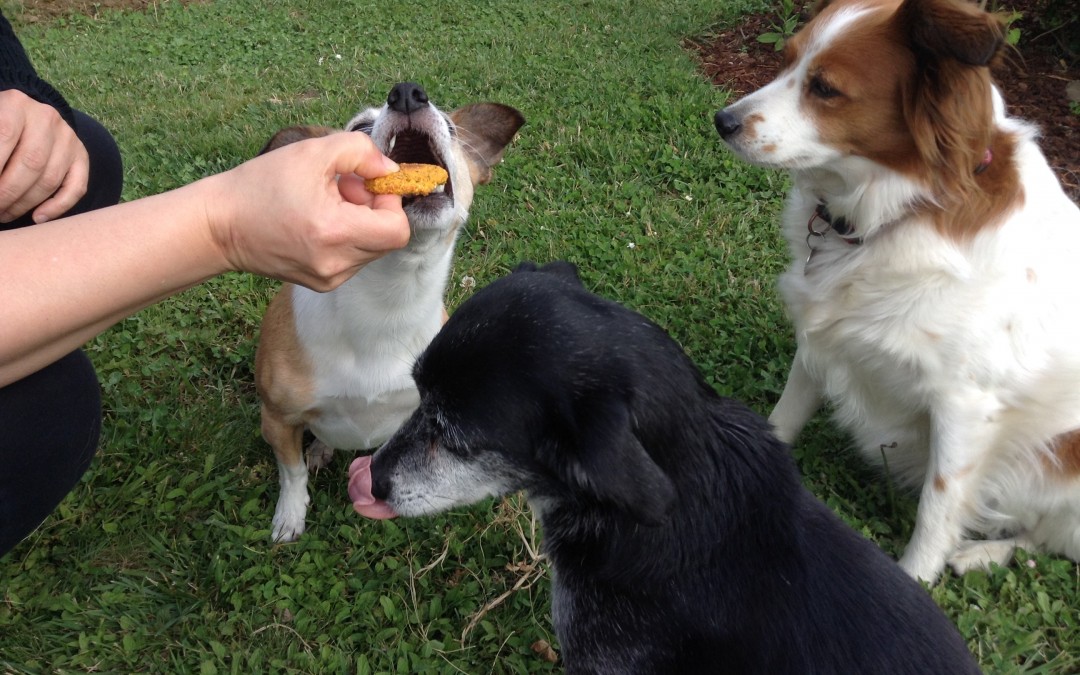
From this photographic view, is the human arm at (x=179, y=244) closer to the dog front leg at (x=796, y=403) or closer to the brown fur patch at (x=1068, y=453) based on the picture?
the dog front leg at (x=796, y=403)

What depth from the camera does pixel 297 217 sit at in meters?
1.56

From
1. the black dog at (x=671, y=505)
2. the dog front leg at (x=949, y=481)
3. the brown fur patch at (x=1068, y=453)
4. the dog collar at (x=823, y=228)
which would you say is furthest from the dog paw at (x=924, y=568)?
the dog collar at (x=823, y=228)

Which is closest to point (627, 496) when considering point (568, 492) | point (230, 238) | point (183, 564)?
point (568, 492)

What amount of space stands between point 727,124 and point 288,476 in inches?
81.3

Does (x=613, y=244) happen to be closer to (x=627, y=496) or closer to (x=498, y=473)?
(x=498, y=473)

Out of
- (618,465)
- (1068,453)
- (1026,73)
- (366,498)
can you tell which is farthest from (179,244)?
(1026,73)

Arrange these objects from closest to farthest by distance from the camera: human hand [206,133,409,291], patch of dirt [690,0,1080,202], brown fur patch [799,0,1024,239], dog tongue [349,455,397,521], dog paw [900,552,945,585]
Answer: human hand [206,133,409,291], dog tongue [349,455,397,521], brown fur patch [799,0,1024,239], dog paw [900,552,945,585], patch of dirt [690,0,1080,202]

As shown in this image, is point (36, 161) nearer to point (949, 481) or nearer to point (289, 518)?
point (289, 518)

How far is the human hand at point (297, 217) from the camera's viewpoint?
157 cm

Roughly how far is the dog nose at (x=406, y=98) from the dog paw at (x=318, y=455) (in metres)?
1.48

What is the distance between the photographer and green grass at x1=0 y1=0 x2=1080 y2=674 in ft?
7.89

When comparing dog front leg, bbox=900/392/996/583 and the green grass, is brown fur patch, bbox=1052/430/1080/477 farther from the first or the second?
the green grass

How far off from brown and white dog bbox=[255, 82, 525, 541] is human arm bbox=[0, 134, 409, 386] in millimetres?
637

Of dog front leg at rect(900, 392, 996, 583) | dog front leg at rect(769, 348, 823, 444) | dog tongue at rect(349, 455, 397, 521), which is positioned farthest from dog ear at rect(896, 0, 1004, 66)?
dog tongue at rect(349, 455, 397, 521)
